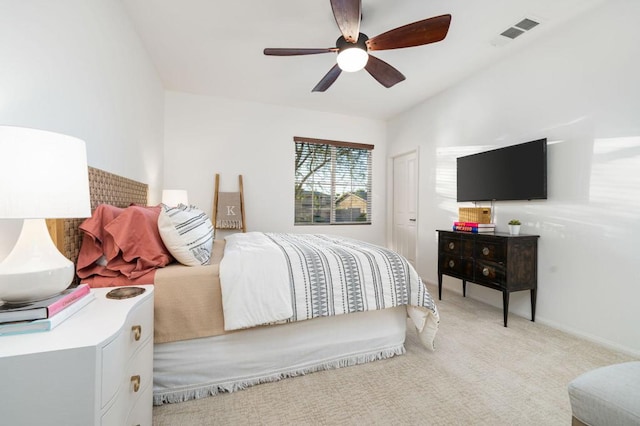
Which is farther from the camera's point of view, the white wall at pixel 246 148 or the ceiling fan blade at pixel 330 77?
the white wall at pixel 246 148

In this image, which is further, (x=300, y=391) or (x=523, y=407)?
(x=300, y=391)

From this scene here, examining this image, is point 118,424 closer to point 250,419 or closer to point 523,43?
point 250,419

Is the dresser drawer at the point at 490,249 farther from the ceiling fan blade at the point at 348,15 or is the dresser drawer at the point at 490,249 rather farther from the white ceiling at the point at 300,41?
the ceiling fan blade at the point at 348,15

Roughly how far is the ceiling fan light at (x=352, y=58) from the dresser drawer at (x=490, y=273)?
84.2 inches

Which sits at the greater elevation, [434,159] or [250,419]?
[434,159]

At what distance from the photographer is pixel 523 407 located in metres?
1.47

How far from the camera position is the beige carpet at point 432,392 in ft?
4.55

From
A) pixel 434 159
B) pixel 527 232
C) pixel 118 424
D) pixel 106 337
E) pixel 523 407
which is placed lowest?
pixel 523 407

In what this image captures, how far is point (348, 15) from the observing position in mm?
1848

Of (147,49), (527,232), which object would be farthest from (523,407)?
(147,49)

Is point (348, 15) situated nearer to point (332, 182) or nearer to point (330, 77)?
point (330, 77)

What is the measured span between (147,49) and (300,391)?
3.43 metres

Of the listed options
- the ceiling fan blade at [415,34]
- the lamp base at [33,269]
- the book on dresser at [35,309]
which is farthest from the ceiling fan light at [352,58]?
the book on dresser at [35,309]

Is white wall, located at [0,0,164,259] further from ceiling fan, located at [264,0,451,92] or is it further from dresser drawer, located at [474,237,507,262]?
dresser drawer, located at [474,237,507,262]
